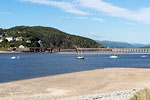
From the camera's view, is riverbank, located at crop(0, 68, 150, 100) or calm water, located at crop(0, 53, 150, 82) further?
calm water, located at crop(0, 53, 150, 82)

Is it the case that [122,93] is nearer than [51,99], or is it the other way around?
[122,93]

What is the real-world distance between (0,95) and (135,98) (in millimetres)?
16835

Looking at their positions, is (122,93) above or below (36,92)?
above

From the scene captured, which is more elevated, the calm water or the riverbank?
the riverbank

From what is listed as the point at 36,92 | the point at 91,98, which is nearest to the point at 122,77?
the point at 36,92

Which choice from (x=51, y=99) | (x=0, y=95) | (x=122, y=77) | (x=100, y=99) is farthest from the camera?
(x=122, y=77)

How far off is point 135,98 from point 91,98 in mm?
Answer: 3675

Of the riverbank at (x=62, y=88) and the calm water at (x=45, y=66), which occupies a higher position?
the riverbank at (x=62, y=88)

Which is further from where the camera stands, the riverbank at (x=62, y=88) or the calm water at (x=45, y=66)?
the calm water at (x=45, y=66)

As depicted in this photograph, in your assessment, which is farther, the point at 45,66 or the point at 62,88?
the point at 45,66

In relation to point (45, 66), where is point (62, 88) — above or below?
above

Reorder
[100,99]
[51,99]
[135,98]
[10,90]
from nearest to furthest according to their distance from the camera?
[135,98]
[100,99]
[51,99]
[10,90]

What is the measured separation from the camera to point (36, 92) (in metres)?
27.5

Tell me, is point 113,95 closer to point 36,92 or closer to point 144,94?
point 144,94
